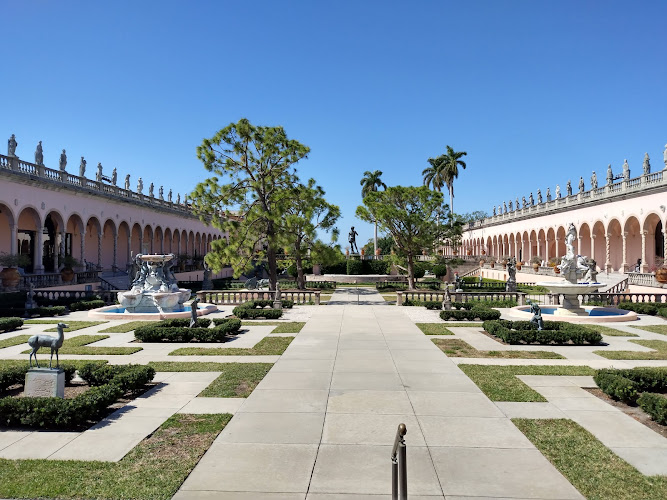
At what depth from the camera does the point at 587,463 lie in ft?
19.3

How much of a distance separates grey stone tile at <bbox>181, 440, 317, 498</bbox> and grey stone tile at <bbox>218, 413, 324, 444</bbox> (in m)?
0.18

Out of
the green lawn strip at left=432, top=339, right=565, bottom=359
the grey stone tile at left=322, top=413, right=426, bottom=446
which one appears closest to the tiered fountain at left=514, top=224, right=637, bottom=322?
the green lawn strip at left=432, top=339, right=565, bottom=359

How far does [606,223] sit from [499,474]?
138 feet

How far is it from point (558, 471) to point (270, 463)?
3.49 meters

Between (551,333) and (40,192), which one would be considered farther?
(40,192)

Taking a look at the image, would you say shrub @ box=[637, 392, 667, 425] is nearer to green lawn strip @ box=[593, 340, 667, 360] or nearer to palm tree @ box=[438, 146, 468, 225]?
green lawn strip @ box=[593, 340, 667, 360]

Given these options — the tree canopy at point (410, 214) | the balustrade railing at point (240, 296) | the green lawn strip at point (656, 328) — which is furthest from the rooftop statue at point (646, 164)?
the balustrade railing at point (240, 296)

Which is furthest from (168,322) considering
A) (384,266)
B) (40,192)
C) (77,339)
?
(384,266)

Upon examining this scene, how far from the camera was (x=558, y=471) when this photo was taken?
5.69 m

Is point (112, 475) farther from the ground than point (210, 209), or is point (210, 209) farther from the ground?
point (210, 209)

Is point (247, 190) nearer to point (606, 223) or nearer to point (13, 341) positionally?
point (13, 341)

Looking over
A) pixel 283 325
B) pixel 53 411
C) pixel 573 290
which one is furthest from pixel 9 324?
pixel 573 290

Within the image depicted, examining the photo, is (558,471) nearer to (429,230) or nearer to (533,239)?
(429,230)

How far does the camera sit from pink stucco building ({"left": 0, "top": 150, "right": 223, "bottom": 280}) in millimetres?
29422
